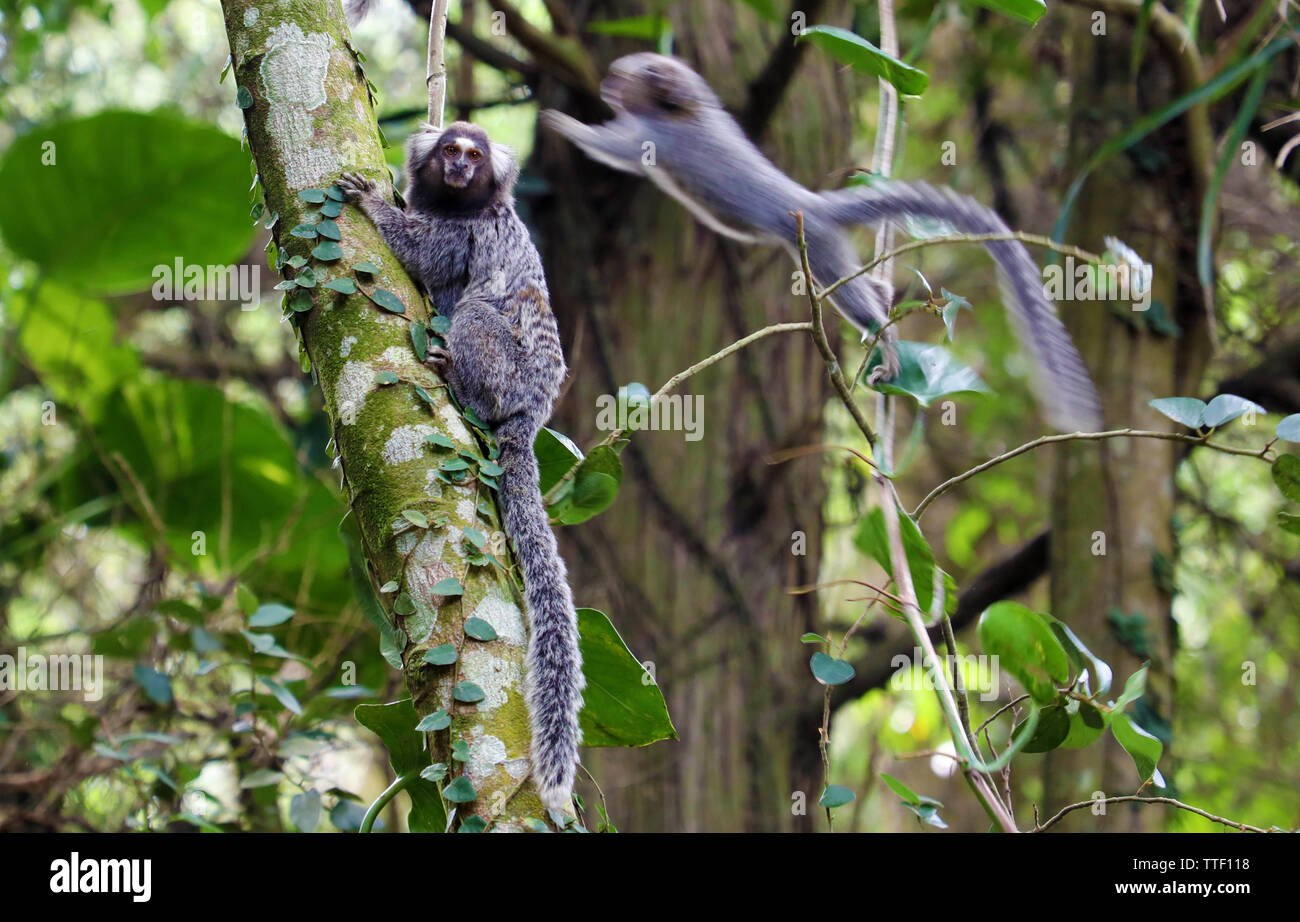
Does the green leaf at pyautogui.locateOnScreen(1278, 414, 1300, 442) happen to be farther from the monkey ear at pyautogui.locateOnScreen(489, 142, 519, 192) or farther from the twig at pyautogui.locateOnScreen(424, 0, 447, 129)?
the monkey ear at pyautogui.locateOnScreen(489, 142, 519, 192)

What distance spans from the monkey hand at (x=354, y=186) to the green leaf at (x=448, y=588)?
1.04 m

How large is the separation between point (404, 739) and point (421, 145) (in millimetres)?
2166

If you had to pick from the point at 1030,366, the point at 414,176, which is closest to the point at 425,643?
the point at 1030,366

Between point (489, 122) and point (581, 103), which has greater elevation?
point (489, 122)

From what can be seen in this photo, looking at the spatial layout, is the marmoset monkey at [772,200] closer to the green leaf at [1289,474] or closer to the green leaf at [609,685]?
the green leaf at [1289,474]

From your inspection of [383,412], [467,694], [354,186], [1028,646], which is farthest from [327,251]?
[1028,646]

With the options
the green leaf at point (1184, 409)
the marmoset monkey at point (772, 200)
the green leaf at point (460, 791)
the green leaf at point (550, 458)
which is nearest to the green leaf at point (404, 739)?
the green leaf at point (460, 791)

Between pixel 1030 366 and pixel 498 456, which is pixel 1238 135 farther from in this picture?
pixel 498 456

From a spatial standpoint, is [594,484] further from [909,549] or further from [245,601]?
[245,601]

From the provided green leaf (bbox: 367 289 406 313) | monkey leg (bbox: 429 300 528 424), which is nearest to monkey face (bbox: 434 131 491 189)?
monkey leg (bbox: 429 300 528 424)

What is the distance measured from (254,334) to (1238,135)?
6.88 metres

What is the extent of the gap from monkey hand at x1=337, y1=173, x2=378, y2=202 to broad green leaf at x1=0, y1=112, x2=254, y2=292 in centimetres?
276

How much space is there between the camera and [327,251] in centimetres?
247

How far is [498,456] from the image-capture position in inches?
113
